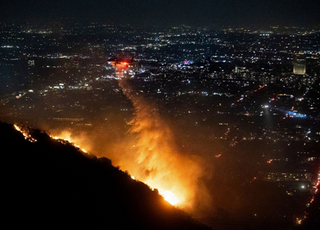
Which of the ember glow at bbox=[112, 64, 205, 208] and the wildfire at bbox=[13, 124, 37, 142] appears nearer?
the wildfire at bbox=[13, 124, 37, 142]

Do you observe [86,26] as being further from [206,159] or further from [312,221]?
[312,221]

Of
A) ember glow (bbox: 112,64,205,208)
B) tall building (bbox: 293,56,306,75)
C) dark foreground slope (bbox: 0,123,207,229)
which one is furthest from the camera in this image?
tall building (bbox: 293,56,306,75)

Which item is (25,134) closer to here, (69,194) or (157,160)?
(69,194)

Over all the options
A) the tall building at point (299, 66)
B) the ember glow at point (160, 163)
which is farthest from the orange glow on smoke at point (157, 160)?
the tall building at point (299, 66)

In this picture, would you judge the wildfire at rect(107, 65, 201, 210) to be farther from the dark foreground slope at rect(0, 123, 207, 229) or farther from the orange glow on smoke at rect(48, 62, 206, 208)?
the dark foreground slope at rect(0, 123, 207, 229)

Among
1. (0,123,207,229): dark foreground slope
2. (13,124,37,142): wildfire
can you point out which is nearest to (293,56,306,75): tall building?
(0,123,207,229): dark foreground slope

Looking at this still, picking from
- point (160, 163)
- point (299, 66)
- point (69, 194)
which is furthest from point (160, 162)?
point (299, 66)
